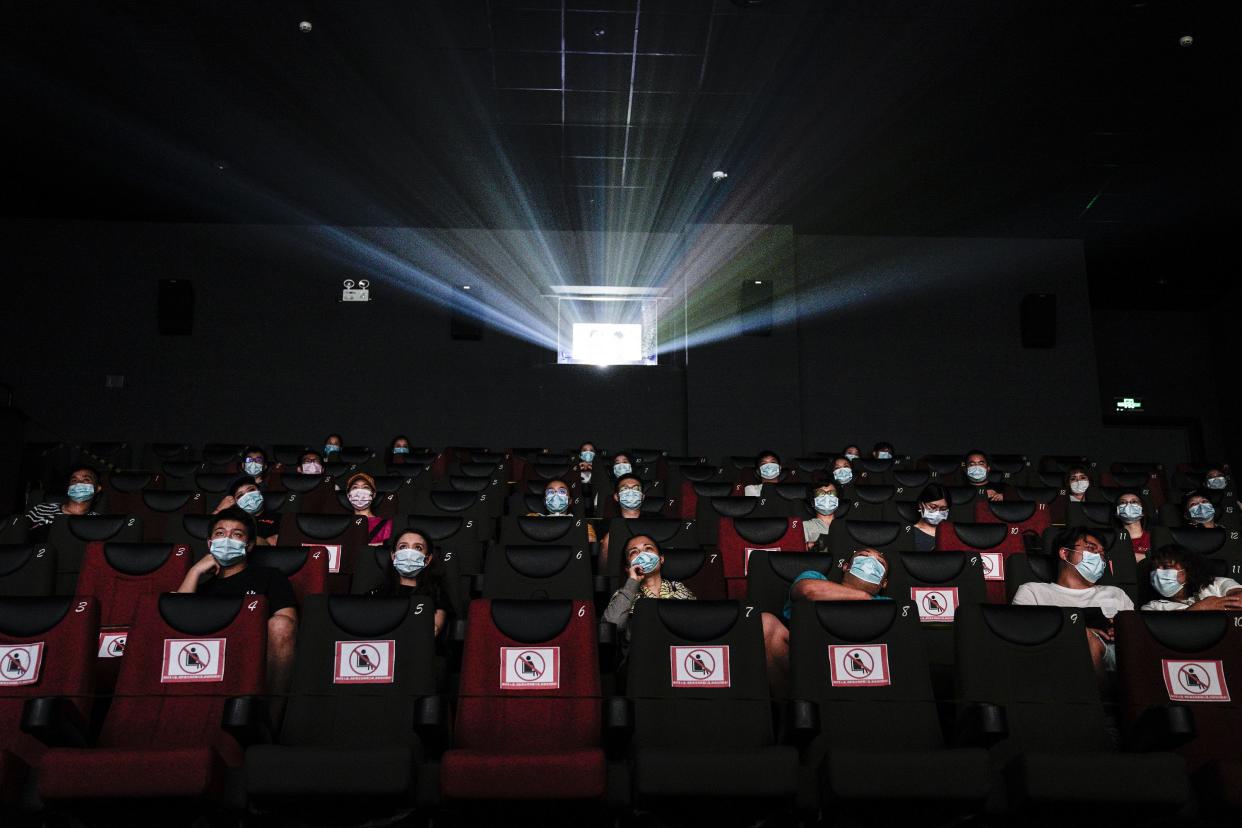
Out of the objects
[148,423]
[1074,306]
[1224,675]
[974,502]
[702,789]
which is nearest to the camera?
[702,789]

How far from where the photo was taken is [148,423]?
428 inches

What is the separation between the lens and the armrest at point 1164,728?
2.95m

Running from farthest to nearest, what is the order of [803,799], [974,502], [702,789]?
[974,502] → [803,799] → [702,789]

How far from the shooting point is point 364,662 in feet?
10.6

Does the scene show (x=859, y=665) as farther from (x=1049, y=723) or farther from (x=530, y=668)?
(x=530, y=668)

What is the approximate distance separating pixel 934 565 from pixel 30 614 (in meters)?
3.36

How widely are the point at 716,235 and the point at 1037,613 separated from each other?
8380 millimetres

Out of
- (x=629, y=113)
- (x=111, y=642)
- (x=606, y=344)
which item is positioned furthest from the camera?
(x=606, y=344)

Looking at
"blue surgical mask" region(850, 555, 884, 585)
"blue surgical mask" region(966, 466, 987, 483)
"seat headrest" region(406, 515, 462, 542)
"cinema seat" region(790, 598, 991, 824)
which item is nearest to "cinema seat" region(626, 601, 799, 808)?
"cinema seat" region(790, 598, 991, 824)

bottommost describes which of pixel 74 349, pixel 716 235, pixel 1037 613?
pixel 1037 613

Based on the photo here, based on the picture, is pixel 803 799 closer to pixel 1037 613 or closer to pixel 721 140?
pixel 1037 613

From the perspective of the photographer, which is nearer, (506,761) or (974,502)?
(506,761)

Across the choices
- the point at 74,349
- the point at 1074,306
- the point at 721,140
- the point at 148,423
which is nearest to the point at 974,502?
the point at 721,140

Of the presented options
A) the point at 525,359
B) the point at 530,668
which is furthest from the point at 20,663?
the point at 525,359
